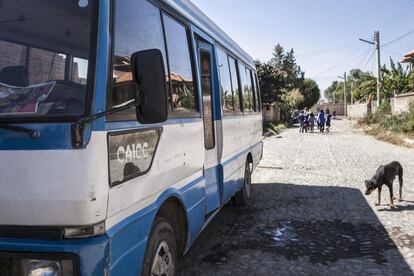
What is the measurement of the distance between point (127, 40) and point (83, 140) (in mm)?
1002

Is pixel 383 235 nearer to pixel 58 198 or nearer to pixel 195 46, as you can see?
pixel 195 46

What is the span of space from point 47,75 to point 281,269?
349cm

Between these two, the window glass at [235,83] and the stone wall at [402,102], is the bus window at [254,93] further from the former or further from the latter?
the stone wall at [402,102]

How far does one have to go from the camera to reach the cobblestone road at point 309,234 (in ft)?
17.1

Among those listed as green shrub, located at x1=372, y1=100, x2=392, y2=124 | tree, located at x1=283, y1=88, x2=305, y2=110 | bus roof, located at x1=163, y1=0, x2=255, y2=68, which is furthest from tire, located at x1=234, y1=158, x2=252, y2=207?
tree, located at x1=283, y1=88, x2=305, y2=110

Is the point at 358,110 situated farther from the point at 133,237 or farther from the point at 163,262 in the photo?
the point at 133,237

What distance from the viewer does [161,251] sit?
3.72 meters

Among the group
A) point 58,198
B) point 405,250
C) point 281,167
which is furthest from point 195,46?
point 281,167

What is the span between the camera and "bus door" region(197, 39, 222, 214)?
5.32 meters

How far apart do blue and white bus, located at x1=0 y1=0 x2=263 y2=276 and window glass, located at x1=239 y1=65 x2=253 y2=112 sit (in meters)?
4.68

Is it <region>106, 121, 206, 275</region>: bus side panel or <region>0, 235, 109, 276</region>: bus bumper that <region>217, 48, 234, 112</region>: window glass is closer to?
<region>106, 121, 206, 275</region>: bus side panel

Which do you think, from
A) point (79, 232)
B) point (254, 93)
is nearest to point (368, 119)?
point (254, 93)

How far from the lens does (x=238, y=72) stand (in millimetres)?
8094

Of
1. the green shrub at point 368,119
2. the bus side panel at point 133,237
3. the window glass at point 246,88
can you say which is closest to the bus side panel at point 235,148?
the window glass at point 246,88
